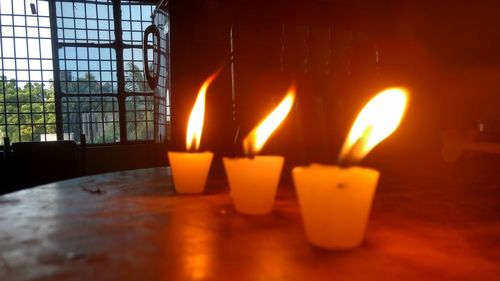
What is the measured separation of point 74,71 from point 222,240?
503 cm

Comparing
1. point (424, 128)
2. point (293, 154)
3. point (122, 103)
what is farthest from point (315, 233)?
point (122, 103)

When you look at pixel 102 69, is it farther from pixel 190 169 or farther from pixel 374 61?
pixel 190 169

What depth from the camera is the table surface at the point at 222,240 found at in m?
0.41

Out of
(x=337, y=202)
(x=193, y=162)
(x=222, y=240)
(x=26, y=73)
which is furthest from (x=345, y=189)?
(x=26, y=73)

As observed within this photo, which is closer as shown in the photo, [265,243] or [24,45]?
[265,243]

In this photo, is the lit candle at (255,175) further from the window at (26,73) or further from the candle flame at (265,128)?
the window at (26,73)

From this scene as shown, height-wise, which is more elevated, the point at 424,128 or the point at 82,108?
the point at 82,108

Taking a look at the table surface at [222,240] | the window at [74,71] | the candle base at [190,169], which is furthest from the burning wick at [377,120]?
the window at [74,71]

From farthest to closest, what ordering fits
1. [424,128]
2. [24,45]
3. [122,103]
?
[122,103] < [24,45] < [424,128]

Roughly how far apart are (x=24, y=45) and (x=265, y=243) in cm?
521

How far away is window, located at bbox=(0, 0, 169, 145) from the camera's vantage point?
15.6ft

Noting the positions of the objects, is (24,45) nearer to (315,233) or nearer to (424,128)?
(424,128)

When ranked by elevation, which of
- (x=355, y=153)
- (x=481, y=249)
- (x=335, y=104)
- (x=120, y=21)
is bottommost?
(x=481, y=249)

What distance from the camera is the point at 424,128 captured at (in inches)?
90.0
